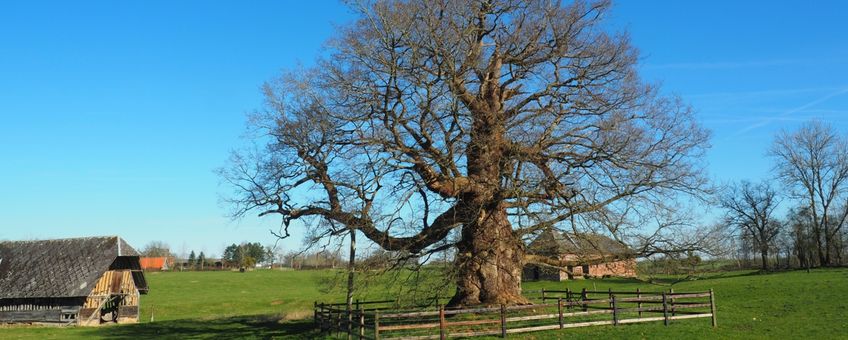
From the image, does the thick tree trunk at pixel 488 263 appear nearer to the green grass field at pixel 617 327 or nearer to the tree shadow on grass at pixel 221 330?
the green grass field at pixel 617 327

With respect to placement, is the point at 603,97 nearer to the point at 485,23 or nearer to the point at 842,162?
the point at 485,23

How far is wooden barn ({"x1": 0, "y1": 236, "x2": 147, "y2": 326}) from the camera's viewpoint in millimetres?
35719

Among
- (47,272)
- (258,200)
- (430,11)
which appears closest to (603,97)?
(430,11)

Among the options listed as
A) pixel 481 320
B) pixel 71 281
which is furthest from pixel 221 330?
pixel 71 281

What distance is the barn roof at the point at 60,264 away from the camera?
118 ft

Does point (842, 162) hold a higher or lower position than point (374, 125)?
higher

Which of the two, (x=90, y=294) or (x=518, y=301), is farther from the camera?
(x=90, y=294)

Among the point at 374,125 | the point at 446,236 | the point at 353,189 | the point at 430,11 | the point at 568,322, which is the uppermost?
the point at 430,11

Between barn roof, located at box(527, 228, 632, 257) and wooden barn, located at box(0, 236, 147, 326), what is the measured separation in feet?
86.9

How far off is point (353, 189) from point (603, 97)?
8.63 m

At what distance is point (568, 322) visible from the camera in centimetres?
2108

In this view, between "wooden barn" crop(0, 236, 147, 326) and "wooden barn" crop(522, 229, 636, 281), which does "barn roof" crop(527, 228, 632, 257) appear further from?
"wooden barn" crop(0, 236, 147, 326)

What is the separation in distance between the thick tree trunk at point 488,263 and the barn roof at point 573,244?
0.70 m

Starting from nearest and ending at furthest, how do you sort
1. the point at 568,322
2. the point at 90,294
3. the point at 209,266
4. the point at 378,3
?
the point at 378,3 → the point at 568,322 → the point at 90,294 → the point at 209,266
